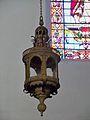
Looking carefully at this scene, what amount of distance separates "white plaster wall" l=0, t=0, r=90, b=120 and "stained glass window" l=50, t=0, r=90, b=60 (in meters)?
0.41

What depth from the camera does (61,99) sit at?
33.5 ft

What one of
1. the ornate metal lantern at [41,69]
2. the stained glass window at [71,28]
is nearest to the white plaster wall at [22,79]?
the stained glass window at [71,28]

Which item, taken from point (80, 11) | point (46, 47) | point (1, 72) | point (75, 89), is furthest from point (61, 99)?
point (46, 47)

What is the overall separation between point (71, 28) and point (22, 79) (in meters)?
1.50

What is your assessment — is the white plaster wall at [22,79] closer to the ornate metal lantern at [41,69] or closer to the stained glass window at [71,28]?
the stained glass window at [71,28]

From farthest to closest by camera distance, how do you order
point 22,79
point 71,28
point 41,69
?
point 71,28 < point 22,79 < point 41,69

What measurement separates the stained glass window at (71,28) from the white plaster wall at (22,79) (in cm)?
41

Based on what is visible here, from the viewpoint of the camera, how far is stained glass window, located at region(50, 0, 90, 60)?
427 inches

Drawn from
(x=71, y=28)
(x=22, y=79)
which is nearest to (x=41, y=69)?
(x=22, y=79)

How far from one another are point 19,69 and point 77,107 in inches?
49.1

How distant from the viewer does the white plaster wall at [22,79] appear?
33.2 feet

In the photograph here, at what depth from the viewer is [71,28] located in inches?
435

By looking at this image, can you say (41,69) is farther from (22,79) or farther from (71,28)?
(71,28)

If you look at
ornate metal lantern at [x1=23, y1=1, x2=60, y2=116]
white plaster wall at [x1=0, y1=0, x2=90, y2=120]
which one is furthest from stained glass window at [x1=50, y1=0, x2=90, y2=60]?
ornate metal lantern at [x1=23, y1=1, x2=60, y2=116]
